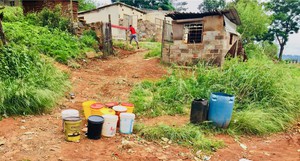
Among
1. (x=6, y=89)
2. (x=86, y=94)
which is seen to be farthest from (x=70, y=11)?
(x=6, y=89)

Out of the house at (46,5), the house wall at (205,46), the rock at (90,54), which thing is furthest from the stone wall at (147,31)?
the rock at (90,54)

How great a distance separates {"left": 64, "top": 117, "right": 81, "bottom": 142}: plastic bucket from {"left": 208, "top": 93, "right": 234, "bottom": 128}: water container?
246 centimetres

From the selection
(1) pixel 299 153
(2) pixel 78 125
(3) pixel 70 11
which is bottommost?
(1) pixel 299 153

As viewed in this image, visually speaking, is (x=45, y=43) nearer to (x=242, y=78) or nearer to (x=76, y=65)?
(x=76, y=65)

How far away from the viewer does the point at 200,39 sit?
32.1ft

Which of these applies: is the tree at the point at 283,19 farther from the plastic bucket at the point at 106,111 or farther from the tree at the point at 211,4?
the plastic bucket at the point at 106,111

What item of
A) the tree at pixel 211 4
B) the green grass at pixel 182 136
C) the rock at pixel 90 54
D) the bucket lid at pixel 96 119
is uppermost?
the tree at pixel 211 4

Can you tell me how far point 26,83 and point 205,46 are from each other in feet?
22.9

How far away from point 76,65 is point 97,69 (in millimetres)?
819

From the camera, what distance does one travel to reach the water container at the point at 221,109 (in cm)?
432

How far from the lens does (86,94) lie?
598cm

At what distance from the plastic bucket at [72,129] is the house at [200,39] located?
7105mm

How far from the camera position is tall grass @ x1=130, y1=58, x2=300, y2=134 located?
479 centimetres

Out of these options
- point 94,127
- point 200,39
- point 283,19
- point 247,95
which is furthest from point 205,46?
point 283,19
